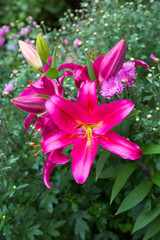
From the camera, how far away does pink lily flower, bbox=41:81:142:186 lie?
716 mm

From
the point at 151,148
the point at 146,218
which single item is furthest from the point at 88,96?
the point at 146,218

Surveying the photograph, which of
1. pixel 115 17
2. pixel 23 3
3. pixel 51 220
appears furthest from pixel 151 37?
pixel 23 3

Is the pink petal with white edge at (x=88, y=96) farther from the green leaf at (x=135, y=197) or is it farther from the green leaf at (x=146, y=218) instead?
the green leaf at (x=146, y=218)

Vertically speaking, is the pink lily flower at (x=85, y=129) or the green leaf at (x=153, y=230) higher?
the pink lily flower at (x=85, y=129)

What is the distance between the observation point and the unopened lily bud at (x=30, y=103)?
773 mm

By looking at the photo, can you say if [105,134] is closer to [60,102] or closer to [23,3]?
[60,102]

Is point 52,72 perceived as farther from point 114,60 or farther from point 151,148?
point 151,148

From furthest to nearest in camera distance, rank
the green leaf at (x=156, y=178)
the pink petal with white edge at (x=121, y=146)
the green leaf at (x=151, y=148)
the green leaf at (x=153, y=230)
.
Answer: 1. the green leaf at (x=153, y=230)
2. the green leaf at (x=156, y=178)
3. the green leaf at (x=151, y=148)
4. the pink petal with white edge at (x=121, y=146)

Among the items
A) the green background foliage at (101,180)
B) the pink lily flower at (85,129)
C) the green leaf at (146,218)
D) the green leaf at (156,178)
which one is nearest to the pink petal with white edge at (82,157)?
the pink lily flower at (85,129)

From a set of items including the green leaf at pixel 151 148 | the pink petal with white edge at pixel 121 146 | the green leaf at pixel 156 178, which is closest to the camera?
the pink petal with white edge at pixel 121 146

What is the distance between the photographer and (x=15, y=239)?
117 cm

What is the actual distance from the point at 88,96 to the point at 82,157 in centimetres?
19

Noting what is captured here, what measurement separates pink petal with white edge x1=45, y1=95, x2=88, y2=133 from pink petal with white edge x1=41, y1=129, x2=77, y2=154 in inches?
0.9

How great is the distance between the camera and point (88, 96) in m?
0.75
